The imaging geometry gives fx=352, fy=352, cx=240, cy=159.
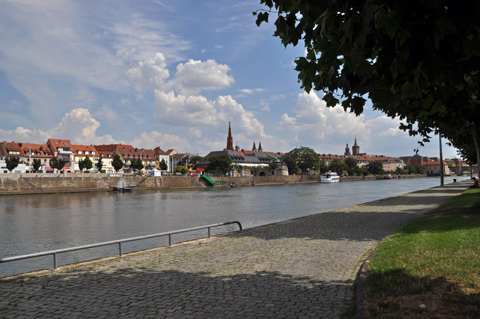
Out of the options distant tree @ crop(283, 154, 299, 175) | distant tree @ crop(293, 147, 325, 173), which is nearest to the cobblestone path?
distant tree @ crop(283, 154, 299, 175)

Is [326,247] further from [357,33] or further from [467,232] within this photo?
[357,33]

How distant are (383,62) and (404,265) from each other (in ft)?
18.7

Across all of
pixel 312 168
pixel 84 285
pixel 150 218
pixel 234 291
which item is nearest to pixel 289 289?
pixel 234 291

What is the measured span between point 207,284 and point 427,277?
4.41 m

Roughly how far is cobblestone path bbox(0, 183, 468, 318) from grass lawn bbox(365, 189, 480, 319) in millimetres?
621

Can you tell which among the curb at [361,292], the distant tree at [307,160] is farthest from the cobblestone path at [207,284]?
the distant tree at [307,160]

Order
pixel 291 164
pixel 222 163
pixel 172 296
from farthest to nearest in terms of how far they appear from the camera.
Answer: pixel 291 164 → pixel 222 163 → pixel 172 296

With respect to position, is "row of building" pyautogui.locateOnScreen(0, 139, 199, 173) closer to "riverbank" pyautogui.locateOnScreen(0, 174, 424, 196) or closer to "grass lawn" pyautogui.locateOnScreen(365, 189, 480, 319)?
"riverbank" pyautogui.locateOnScreen(0, 174, 424, 196)

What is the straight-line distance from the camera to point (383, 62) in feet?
12.8

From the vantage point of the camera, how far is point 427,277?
6.88 meters

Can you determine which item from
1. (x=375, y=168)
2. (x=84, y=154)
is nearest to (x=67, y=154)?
(x=84, y=154)

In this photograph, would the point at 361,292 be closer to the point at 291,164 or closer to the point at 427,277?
the point at 427,277

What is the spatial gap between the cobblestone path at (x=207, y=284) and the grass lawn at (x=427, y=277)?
62 centimetres

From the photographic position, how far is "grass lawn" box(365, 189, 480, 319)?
5.34 metres
